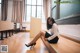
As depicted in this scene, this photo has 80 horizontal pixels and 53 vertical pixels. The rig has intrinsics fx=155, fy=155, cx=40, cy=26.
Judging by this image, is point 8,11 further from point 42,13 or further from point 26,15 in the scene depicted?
point 42,13

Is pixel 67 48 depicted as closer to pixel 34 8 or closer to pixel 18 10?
pixel 18 10

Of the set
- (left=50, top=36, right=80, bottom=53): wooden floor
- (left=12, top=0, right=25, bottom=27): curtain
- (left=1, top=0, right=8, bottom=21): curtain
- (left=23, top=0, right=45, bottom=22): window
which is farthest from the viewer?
(left=23, top=0, right=45, bottom=22): window

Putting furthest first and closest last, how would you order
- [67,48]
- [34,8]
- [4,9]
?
[34,8] → [4,9] → [67,48]

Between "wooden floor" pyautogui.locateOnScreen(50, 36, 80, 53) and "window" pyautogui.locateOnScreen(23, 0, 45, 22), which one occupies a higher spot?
"window" pyautogui.locateOnScreen(23, 0, 45, 22)

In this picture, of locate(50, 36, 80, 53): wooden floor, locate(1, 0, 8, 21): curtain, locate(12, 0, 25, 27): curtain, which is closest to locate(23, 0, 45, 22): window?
locate(12, 0, 25, 27): curtain

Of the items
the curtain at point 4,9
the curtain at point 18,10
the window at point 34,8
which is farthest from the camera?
the window at point 34,8

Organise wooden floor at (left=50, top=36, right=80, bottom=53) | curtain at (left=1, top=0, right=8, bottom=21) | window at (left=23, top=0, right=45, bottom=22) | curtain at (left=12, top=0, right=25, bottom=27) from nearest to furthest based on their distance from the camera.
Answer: wooden floor at (left=50, top=36, right=80, bottom=53) → curtain at (left=1, top=0, right=8, bottom=21) → curtain at (left=12, top=0, right=25, bottom=27) → window at (left=23, top=0, right=45, bottom=22)

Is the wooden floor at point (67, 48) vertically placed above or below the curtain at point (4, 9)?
below

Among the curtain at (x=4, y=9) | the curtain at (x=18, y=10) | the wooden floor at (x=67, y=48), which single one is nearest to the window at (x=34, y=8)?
the curtain at (x=18, y=10)

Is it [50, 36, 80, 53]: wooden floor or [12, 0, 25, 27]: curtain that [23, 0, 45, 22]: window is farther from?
[50, 36, 80, 53]: wooden floor

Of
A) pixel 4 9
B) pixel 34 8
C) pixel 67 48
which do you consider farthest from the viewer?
pixel 34 8

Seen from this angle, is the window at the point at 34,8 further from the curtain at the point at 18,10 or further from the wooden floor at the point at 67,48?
the wooden floor at the point at 67,48

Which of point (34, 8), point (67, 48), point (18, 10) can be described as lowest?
point (67, 48)

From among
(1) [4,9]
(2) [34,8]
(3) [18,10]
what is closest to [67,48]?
(3) [18,10]
